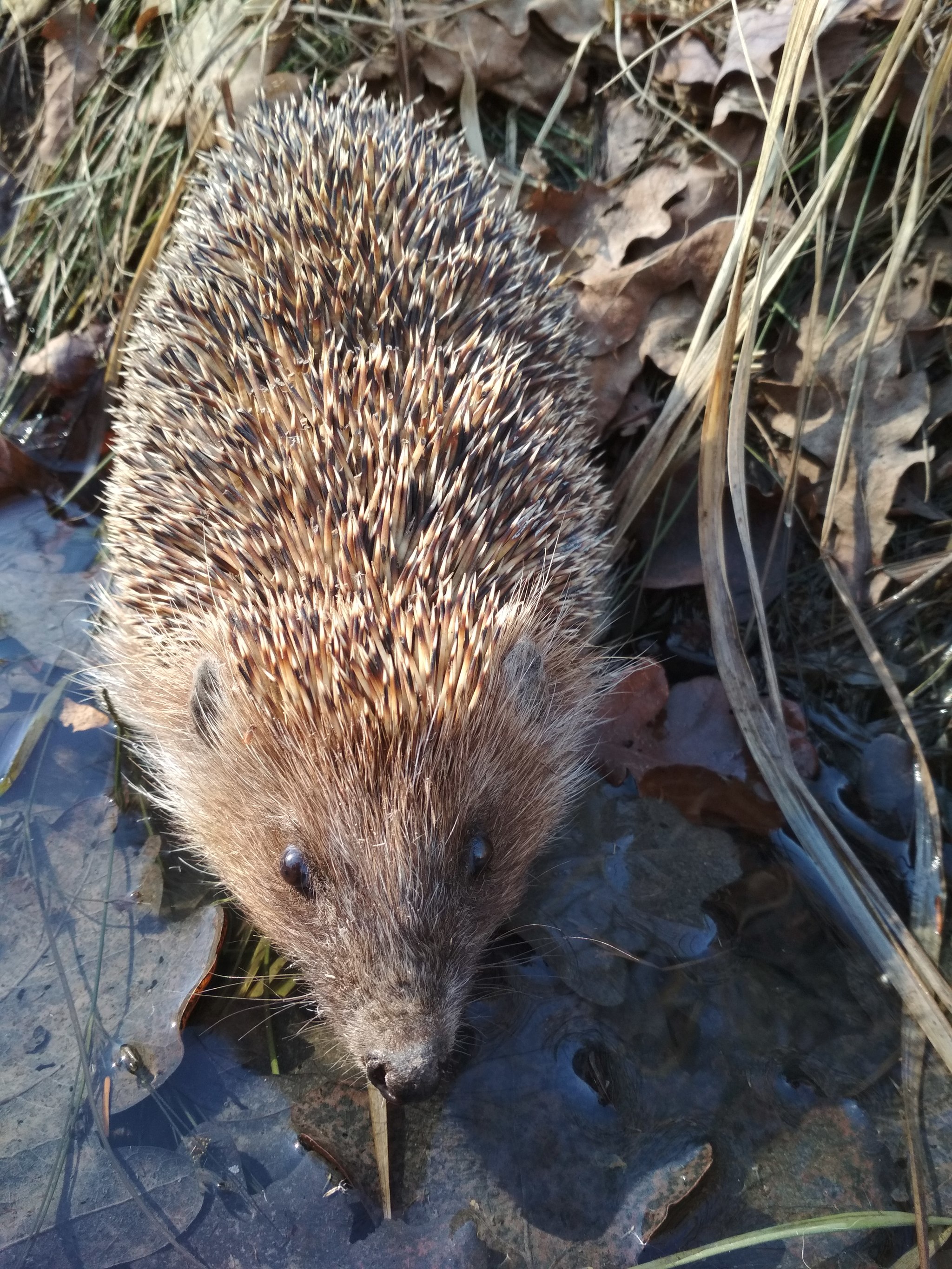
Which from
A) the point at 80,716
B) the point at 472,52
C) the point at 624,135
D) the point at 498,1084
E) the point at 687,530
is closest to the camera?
the point at 498,1084

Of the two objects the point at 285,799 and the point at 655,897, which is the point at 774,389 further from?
the point at 285,799

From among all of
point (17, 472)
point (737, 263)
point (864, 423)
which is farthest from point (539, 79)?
point (17, 472)

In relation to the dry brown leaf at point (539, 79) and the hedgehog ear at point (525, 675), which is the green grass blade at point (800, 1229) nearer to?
the hedgehog ear at point (525, 675)

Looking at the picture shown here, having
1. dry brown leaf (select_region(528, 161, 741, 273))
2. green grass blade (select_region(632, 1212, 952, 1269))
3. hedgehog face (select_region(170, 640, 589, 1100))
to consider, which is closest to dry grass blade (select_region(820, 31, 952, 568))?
dry brown leaf (select_region(528, 161, 741, 273))

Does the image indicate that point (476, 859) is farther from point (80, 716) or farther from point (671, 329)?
point (671, 329)

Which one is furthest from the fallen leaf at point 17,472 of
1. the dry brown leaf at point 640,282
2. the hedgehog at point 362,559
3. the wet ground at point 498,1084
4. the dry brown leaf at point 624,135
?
the dry brown leaf at point 624,135
